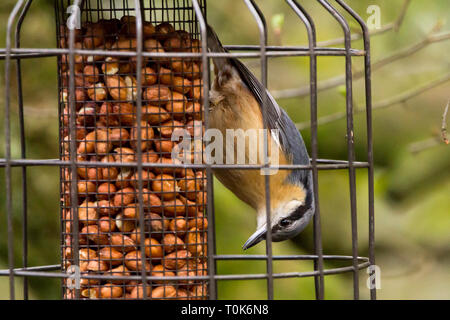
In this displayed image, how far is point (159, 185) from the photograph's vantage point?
3.68 m

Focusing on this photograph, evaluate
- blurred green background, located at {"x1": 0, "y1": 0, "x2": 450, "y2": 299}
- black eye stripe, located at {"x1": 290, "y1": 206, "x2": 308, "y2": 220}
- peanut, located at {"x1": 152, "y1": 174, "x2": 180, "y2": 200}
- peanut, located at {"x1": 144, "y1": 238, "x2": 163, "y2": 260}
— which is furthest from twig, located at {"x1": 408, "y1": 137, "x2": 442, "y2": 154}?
peanut, located at {"x1": 144, "y1": 238, "x2": 163, "y2": 260}

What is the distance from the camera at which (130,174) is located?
3.69 m

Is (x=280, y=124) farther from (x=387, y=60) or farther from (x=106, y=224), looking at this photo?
(x=106, y=224)

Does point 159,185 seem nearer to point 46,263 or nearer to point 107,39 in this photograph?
point 107,39

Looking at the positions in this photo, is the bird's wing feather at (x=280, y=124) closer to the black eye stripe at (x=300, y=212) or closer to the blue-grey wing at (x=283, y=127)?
the blue-grey wing at (x=283, y=127)

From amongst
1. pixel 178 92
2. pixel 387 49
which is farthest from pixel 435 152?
pixel 178 92

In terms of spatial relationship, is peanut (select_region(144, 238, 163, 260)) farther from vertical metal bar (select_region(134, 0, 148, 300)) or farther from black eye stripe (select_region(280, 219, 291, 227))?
black eye stripe (select_region(280, 219, 291, 227))

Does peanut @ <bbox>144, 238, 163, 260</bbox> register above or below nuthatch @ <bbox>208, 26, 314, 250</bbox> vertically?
below

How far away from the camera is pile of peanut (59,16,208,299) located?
366 centimetres

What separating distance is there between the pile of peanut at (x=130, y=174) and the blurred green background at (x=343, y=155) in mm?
1191

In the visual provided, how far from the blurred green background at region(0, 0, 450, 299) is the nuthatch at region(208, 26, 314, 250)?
45 cm

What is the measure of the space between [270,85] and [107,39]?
1.88m

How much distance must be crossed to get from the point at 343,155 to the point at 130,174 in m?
2.31

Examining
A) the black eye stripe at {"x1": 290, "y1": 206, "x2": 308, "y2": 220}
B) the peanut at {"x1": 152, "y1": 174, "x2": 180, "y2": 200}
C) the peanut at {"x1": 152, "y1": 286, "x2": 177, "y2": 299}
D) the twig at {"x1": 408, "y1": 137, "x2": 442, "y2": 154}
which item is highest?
Result: the twig at {"x1": 408, "y1": 137, "x2": 442, "y2": 154}
